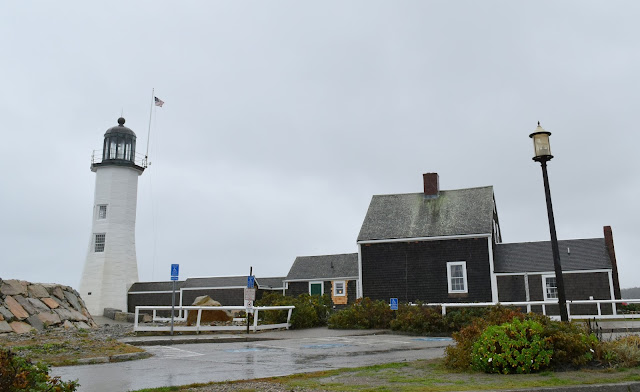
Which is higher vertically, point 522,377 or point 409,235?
point 409,235

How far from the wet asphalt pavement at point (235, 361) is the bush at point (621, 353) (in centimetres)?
397

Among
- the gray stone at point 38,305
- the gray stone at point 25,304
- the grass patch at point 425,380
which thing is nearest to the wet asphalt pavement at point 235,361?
the grass patch at point 425,380

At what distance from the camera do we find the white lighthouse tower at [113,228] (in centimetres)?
3762

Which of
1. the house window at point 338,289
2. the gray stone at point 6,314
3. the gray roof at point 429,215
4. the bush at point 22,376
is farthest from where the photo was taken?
the house window at point 338,289

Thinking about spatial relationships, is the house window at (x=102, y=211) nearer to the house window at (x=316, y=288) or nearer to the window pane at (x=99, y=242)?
the window pane at (x=99, y=242)

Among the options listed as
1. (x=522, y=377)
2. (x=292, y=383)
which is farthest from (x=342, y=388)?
(x=522, y=377)

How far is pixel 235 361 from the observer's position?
1177 cm

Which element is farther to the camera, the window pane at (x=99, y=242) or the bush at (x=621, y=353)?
the window pane at (x=99, y=242)

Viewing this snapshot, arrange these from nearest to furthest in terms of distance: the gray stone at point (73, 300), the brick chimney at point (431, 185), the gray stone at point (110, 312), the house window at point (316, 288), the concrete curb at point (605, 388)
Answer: the concrete curb at point (605, 388) < the gray stone at point (73, 300) < the brick chimney at point (431, 185) < the gray stone at point (110, 312) < the house window at point (316, 288)

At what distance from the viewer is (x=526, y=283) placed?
92.9 feet

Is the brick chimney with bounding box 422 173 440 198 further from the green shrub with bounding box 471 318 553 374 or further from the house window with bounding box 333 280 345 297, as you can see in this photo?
the green shrub with bounding box 471 318 553 374

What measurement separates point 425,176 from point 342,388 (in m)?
27.4

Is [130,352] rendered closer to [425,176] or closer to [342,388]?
[342,388]

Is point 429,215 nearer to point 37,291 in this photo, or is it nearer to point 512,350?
point 37,291
